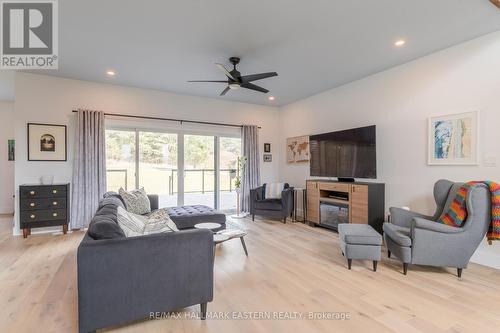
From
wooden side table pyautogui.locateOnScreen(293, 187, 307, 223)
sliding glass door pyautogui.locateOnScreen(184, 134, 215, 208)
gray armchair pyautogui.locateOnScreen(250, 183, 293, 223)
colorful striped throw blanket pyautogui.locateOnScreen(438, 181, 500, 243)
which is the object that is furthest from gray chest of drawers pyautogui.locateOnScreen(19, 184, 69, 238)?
colorful striped throw blanket pyautogui.locateOnScreen(438, 181, 500, 243)

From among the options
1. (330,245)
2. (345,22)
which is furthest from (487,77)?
(330,245)

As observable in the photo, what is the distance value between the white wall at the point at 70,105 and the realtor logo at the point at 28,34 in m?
0.48

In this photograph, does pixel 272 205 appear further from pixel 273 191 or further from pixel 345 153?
pixel 345 153

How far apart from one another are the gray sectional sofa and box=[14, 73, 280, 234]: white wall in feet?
11.6

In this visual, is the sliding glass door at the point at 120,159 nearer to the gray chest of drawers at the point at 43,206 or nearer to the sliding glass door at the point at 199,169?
the gray chest of drawers at the point at 43,206

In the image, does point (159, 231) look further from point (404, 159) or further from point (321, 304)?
point (404, 159)

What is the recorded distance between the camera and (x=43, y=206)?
3982 mm

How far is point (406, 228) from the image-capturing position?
3035mm

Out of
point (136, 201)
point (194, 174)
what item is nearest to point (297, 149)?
point (194, 174)

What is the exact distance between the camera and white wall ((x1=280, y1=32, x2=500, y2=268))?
9.53 ft

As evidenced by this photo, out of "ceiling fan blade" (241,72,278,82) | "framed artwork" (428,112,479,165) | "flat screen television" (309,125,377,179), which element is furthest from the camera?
"flat screen television" (309,125,377,179)

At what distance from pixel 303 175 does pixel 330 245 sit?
233 centimetres

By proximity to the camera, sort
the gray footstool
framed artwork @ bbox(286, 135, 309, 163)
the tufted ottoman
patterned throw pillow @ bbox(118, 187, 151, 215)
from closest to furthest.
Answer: the gray footstool, the tufted ottoman, patterned throw pillow @ bbox(118, 187, 151, 215), framed artwork @ bbox(286, 135, 309, 163)

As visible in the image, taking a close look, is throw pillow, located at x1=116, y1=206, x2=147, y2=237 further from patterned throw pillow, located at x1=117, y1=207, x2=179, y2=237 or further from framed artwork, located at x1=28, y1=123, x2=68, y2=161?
framed artwork, located at x1=28, y1=123, x2=68, y2=161
